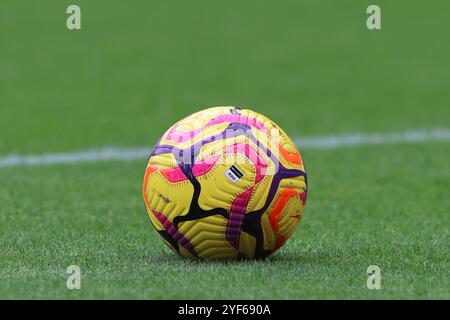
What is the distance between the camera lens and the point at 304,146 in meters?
13.2

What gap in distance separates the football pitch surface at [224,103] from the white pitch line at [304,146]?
206mm

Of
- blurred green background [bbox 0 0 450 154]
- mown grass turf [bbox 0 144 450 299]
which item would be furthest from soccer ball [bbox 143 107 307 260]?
blurred green background [bbox 0 0 450 154]

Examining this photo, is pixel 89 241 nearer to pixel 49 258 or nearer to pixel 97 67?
pixel 49 258

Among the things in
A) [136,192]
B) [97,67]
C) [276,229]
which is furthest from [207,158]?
[97,67]

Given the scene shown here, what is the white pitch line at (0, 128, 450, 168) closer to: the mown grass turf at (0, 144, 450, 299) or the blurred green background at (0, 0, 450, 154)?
the blurred green background at (0, 0, 450, 154)

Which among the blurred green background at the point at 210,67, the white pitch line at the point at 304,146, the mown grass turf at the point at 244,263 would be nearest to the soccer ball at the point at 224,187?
the mown grass turf at the point at 244,263

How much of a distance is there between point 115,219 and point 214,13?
43.6ft

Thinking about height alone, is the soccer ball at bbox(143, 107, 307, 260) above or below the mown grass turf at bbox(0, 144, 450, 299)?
above

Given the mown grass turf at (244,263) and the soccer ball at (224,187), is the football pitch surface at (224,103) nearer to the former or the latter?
the mown grass turf at (244,263)

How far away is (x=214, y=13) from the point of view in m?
21.3

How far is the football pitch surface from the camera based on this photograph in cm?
607

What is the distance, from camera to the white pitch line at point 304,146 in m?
11.9

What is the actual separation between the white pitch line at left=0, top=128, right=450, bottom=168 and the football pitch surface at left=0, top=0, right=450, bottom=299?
21cm

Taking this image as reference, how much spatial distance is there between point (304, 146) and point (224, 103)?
2348 millimetres
